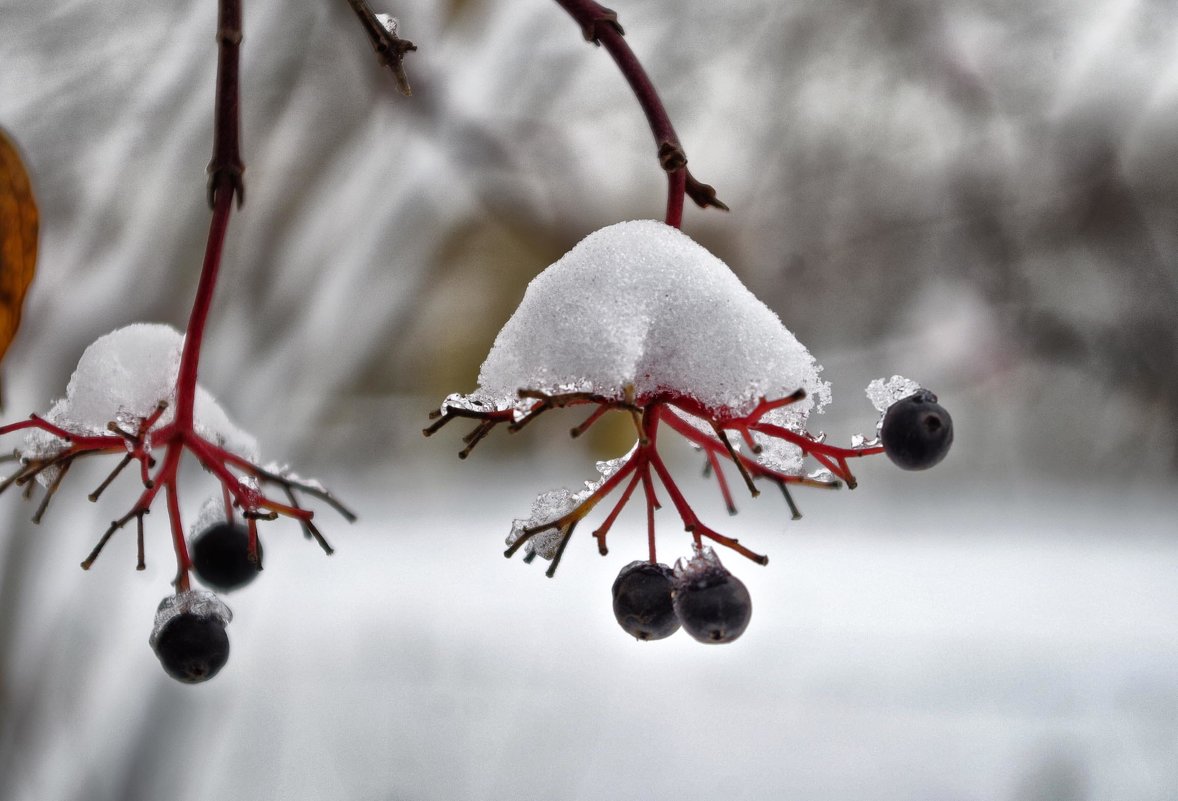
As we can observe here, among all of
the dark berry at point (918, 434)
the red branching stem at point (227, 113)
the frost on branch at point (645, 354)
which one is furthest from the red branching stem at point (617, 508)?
the red branching stem at point (227, 113)

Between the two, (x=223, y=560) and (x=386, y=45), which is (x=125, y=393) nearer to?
(x=223, y=560)

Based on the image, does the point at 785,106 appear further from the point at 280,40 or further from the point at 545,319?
the point at 545,319

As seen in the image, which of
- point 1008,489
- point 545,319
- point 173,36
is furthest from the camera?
point 1008,489

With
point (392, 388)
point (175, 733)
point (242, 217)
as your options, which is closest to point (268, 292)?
point (242, 217)

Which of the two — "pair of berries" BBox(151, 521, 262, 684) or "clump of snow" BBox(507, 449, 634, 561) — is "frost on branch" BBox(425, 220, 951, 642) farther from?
"pair of berries" BBox(151, 521, 262, 684)

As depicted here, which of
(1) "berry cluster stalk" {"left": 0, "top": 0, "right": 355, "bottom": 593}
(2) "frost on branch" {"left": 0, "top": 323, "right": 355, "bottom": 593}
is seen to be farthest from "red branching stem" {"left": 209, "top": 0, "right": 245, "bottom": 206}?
(2) "frost on branch" {"left": 0, "top": 323, "right": 355, "bottom": 593}

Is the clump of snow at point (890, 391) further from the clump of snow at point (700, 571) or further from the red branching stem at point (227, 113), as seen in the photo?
the red branching stem at point (227, 113)
